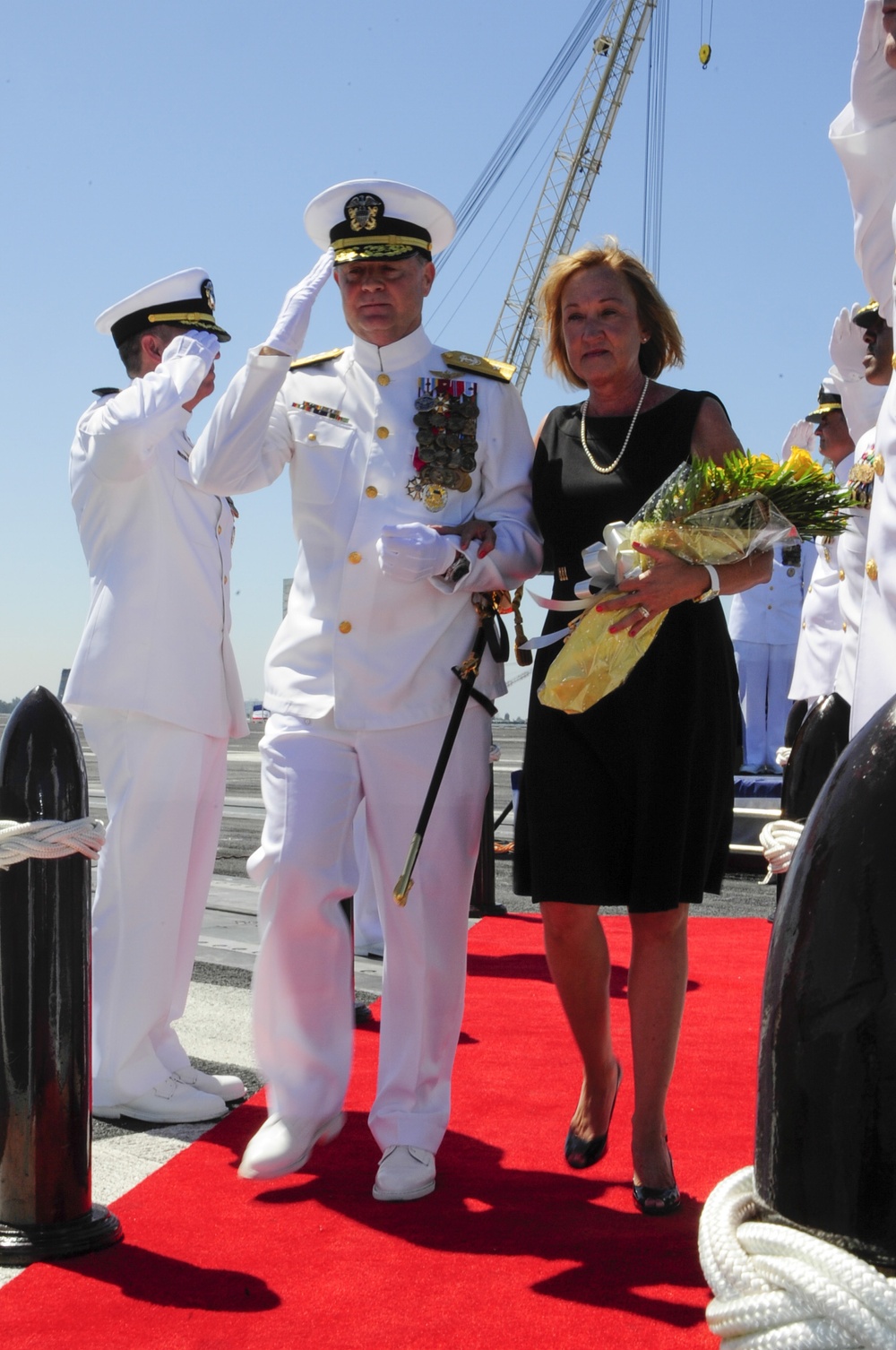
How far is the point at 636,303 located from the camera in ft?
12.9

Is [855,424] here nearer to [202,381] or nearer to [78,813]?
[202,381]

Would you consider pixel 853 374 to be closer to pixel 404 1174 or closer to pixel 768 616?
pixel 404 1174

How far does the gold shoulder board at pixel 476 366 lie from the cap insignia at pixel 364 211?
41 cm

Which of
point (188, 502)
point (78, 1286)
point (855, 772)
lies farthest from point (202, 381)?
point (855, 772)

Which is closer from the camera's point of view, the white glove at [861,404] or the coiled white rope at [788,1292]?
the coiled white rope at [788,1292]

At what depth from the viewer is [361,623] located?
3719 mm

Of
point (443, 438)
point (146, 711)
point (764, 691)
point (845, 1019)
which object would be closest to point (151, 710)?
point (146, 711)

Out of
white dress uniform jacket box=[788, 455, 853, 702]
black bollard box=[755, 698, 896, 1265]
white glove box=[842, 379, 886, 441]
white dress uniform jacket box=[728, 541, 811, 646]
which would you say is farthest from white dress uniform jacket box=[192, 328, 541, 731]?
white dress uniform jacket box=[728, 541, 811, 646]

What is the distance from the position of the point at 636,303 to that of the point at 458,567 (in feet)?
3.02

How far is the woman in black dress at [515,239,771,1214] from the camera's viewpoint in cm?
352

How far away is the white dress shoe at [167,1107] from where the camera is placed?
3959mm

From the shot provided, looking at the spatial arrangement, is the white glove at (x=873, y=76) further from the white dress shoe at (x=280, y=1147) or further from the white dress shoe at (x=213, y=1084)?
the white dress shoe at (x=213, y=1084)

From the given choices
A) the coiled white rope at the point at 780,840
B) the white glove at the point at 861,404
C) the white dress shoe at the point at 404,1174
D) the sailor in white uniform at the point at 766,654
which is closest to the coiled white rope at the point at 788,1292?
the coiled white rope at the point at 780,840

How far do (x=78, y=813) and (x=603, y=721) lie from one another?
1.29 m
